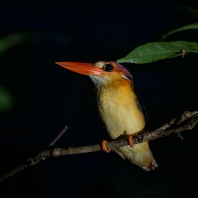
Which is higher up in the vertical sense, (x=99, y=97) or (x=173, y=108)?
(x=99, y=97)

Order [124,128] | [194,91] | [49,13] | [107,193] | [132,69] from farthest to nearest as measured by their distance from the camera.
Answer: [49,13]
[107,193]
[132,69]
[194,91]
[124,128]

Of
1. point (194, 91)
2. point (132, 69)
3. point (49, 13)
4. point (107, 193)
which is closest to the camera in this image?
point (194, 91)

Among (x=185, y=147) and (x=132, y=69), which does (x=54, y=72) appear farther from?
(x=185, y=147)

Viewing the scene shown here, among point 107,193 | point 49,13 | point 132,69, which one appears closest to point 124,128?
point 132,69

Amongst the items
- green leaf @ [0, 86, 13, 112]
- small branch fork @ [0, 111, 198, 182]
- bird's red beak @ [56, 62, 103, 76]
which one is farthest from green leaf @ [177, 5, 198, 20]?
bird's red beak @ [56, 62, 103, 76]

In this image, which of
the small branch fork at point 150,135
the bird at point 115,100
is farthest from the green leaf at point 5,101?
the bird at point 115,100

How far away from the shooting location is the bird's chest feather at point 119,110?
5.88ft

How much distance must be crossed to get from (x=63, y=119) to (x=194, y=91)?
5.12 ft

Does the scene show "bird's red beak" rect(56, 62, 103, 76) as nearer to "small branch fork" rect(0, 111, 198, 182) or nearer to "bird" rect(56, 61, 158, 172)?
"bird" rect(56, 61, 158, 172)

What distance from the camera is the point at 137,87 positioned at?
10.2ft

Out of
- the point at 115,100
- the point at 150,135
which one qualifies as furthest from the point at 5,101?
the point at 115,100

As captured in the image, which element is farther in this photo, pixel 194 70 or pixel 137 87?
pixel 137 87

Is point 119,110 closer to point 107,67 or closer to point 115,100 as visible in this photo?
point 115,100

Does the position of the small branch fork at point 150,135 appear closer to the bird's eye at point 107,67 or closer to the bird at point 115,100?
Result: the bird at point 115,100
